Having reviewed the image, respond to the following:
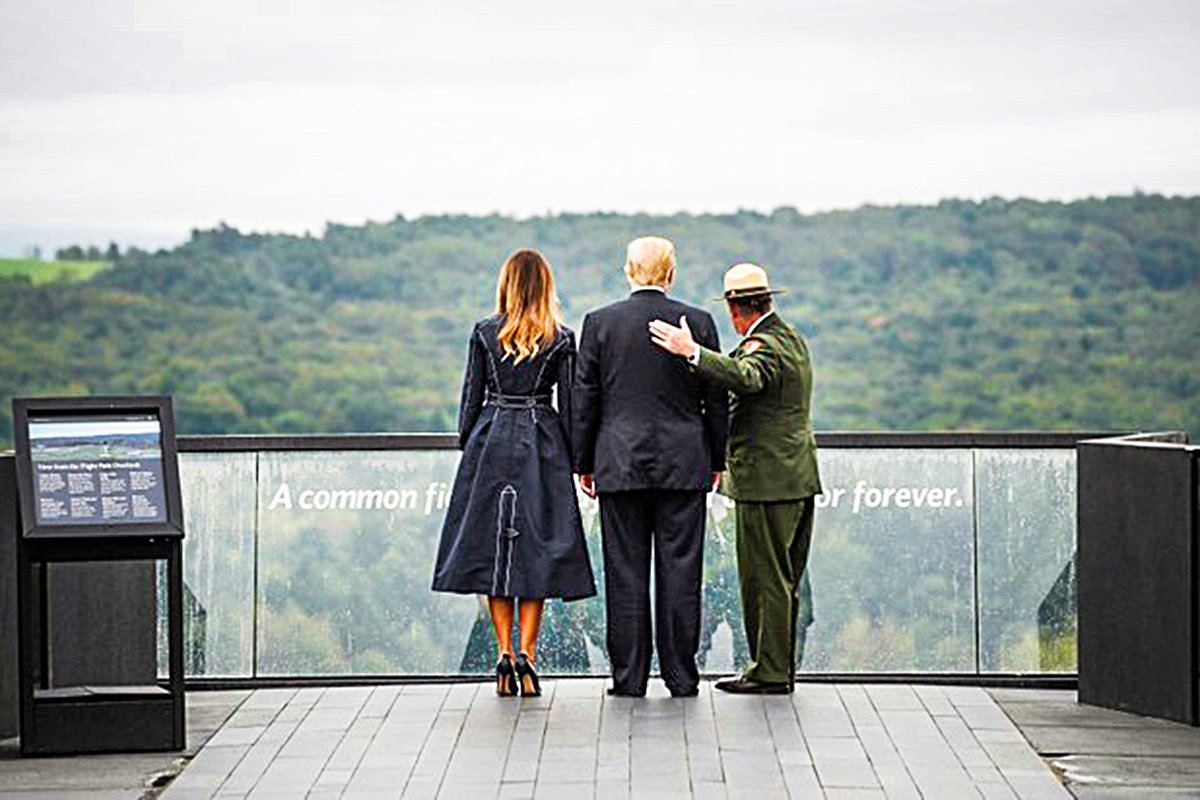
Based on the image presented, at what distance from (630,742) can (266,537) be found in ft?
8.99

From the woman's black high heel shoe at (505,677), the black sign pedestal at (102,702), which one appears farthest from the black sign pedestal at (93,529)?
the woman's black high heel shoe at (505,677)

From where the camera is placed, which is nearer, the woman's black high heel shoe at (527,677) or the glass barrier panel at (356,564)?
the woman's black high heel shoe at (527,677)

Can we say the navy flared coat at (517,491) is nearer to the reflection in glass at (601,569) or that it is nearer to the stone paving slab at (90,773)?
the stone paving slab at (90,773)

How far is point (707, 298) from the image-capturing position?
5309 cm

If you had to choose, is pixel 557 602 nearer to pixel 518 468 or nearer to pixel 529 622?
pixel 529 622

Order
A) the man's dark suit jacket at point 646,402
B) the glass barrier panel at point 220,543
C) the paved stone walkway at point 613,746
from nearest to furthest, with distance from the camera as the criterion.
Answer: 1. the paved stone walkway at point 613,746
2. the man's dark suit jacket at point 646,402
3. the glass barrier panel at point 220,543

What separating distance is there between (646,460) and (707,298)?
44981 millimetres

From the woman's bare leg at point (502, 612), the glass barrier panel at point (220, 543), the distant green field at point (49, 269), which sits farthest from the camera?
the distant green field at point (49, 269)

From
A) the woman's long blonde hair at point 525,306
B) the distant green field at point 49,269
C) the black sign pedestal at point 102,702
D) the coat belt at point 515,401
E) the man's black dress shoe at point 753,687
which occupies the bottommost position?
the man's black dress shoe at point 753,687

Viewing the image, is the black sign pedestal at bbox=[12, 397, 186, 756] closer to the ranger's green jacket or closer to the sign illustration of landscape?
the sign illustration of landscape

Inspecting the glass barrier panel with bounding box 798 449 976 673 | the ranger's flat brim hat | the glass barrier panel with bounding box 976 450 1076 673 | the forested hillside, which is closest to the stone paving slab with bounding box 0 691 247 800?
the ranger's flat brim hat

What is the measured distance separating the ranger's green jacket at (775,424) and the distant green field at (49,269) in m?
47.2

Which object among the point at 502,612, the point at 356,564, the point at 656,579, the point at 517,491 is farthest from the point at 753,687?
the point at 356,564

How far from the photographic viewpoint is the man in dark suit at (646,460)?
325 inches
